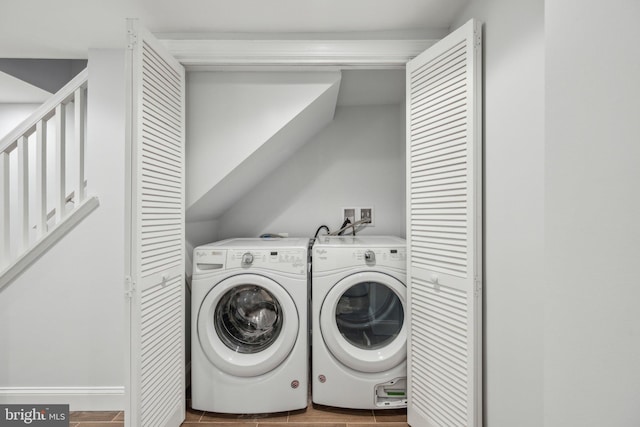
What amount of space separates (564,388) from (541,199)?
0.66m

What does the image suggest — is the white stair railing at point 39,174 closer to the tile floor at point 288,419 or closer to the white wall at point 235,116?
the white wall at point 235,116

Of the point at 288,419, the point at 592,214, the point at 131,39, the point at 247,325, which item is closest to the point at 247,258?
the point at 247,325

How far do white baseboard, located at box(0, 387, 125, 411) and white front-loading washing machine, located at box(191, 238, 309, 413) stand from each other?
0.58 meters

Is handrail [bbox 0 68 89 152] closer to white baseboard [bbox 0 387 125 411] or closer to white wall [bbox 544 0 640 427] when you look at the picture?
white baseboard [bbox 0 387 125 411]

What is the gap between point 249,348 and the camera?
6.72 ft

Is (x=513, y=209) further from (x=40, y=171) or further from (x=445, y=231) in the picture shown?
(x=40, y=171)

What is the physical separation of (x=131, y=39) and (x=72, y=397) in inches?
84.1

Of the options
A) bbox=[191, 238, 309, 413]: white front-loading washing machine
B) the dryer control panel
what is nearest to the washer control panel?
bbox=[191, 238, 309, 413]: white front-loading washing machine

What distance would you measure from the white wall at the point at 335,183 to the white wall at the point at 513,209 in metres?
1.41

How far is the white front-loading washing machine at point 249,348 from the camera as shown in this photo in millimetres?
1969

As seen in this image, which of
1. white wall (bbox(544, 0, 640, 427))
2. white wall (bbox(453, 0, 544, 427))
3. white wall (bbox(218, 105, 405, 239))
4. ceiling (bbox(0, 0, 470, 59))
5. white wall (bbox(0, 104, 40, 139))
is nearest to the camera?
white wall (bbox(544, 0, 640, 427))

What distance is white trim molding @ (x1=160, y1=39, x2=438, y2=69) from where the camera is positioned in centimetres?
191

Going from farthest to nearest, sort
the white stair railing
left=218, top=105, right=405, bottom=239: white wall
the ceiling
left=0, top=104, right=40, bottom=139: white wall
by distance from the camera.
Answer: left=0, top=104, right=40, bottom=139: white wall, left=218, top=105, right=405, bottom=239: white wall, the white stair railing, the ceiling

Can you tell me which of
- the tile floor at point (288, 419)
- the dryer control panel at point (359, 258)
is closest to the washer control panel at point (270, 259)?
the dryer control panel at point (359, 258)
